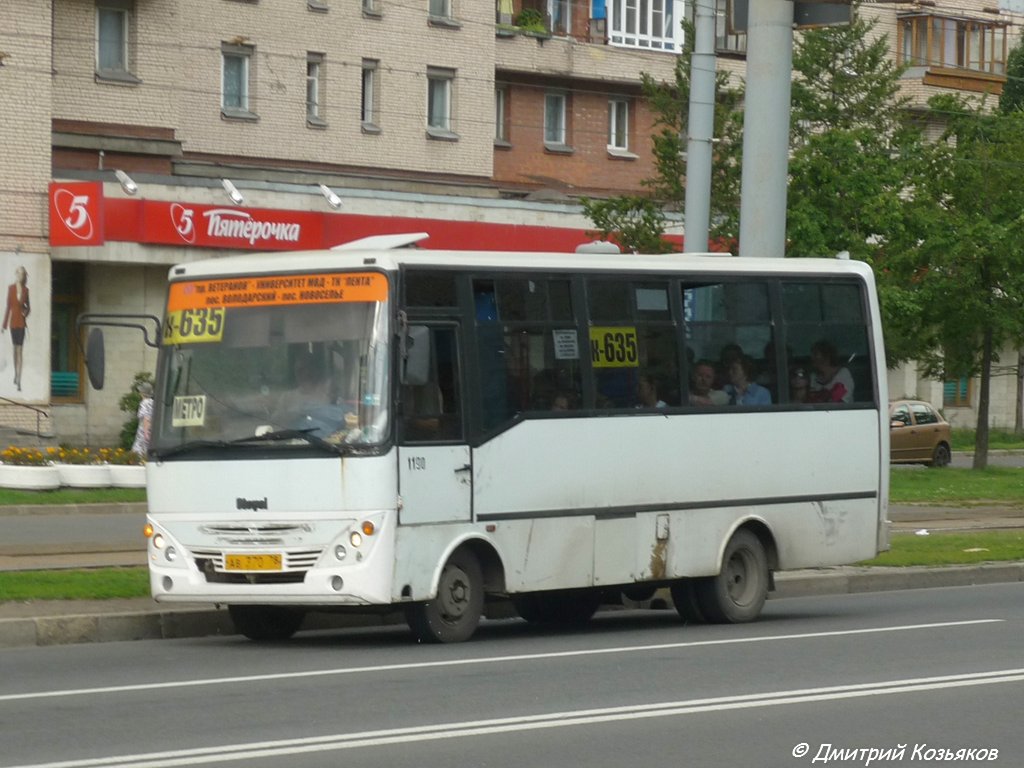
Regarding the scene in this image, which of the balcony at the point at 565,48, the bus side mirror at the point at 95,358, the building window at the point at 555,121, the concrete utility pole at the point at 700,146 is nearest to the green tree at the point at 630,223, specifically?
the balcony at the point at 565,48

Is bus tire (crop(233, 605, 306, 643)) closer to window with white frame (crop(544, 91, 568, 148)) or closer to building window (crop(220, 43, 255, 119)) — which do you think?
building window (crop(220, 43, 255, 119))

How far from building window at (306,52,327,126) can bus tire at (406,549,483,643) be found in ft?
116

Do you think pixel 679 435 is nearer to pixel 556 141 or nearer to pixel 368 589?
pixel 368 589

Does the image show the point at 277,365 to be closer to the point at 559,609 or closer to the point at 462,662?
the point at 462,662

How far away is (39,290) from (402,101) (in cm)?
1345

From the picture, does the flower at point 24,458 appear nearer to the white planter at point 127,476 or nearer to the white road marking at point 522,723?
the white planter at point 127,476

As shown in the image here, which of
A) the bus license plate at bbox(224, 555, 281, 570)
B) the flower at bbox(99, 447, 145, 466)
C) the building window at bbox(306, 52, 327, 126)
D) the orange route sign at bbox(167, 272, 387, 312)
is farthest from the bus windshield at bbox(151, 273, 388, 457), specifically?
the building window at bbox(306, 52, 327, 126)

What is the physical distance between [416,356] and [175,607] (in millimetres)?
2954

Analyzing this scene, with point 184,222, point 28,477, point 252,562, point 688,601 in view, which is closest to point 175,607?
point 252,562

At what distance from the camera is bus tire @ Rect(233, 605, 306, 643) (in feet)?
48.3

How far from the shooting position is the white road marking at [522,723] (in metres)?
8.65

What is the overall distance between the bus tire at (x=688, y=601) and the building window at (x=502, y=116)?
3910 cm

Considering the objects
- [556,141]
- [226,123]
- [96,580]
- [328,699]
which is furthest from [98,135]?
[328,699]

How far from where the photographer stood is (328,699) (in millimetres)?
10797
